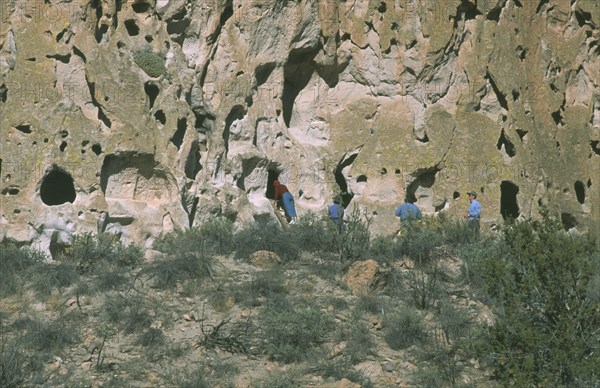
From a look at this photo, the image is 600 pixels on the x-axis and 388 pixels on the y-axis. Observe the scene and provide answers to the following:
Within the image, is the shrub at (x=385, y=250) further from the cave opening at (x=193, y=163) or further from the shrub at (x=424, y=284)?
the cave opening at (x=193, y=163)

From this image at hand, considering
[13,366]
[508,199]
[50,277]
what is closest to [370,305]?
[50,277]

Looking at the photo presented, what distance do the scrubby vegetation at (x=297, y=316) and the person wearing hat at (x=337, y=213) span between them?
0.44 m

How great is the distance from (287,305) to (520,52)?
7.71 meters

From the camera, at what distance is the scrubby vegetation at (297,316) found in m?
11.2

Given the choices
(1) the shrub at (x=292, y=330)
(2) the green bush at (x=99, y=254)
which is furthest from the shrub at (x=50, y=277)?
(1) the shrub at (x=292, y=330)

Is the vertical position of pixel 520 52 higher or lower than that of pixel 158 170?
higher

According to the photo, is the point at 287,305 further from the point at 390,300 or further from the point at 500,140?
the point at 500,140

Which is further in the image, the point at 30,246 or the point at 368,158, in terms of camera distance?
the point at 368,158

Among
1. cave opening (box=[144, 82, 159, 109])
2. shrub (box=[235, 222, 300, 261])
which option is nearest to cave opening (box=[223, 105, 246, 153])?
cave opening (box=[144, 82, 159, 109])

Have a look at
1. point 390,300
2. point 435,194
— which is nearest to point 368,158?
point 435,194

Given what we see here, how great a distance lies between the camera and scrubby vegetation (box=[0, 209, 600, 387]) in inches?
443

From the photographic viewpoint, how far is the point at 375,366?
11.6 metres

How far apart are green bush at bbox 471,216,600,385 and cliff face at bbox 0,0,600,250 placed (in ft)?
18.0

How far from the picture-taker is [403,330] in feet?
39.9
